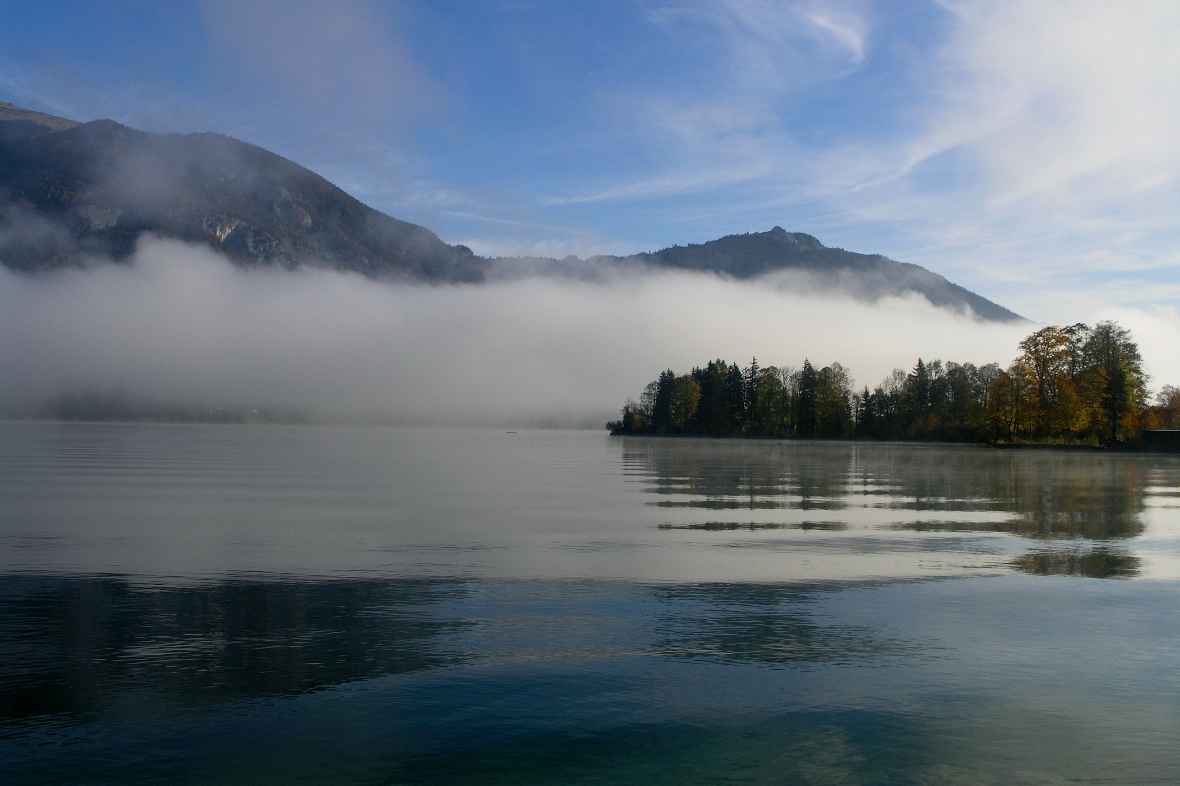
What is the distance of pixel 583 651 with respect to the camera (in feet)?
41.7

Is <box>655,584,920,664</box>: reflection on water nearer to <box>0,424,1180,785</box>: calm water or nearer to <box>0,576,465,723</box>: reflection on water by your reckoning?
<box>0,424,1180,785</box>: calm water

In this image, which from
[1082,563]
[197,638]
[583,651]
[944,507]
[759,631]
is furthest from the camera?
[944,507]

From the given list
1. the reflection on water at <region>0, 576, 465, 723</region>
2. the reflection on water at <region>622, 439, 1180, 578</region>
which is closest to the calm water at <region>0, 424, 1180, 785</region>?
the reflection on water at <region>0, 576, 465, 723</region>

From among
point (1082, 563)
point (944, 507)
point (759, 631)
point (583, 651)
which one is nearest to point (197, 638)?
point (583, 651)

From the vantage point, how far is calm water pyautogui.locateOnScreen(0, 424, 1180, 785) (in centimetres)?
891

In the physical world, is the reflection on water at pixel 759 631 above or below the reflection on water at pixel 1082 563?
above

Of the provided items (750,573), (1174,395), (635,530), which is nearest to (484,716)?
(750,573)

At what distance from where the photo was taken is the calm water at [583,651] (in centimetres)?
891

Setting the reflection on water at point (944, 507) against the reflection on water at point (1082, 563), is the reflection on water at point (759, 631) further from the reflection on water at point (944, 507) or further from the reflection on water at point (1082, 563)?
the reflection on water at point (1082, 563)

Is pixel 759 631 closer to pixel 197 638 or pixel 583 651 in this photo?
pixel 583 651

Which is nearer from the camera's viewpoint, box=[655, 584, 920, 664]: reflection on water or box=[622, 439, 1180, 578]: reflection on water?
box=[655, 584, 920, 664]: reflection on water

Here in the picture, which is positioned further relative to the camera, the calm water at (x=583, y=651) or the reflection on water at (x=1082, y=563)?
the reflection on water at (x=1082, y=563)

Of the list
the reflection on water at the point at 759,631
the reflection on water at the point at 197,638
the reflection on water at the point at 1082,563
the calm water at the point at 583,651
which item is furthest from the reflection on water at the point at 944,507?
the reflection on water at the point at 197,638

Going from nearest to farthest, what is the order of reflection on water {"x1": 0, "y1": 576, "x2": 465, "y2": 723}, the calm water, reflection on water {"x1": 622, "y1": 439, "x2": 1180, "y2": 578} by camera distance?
1. the calm water
2. reflection on water {"x1": 0, "y1": 576, "x2": 465, "y2": 723}
3. reflection on water {"x1": 622, "y1": 439, "x2": 1180, "y2": 578}
